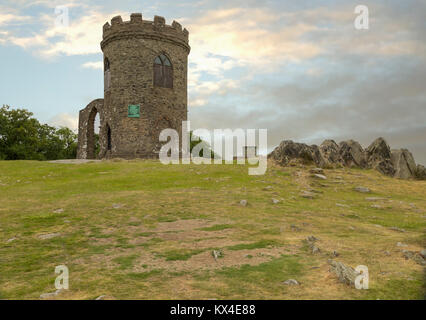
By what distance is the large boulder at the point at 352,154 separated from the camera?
2761 cm

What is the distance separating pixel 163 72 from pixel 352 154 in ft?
59.4

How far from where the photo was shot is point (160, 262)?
7746 millimetres

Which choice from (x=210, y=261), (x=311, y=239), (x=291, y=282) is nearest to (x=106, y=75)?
(x=311, y=239)

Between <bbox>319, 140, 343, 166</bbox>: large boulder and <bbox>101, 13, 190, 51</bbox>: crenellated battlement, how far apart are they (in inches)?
672

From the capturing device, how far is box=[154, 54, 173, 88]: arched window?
117 ft

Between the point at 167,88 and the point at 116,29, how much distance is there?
6.94 metres

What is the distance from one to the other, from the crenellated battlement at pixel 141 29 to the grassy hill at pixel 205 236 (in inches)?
743

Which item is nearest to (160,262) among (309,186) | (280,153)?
(309,186)

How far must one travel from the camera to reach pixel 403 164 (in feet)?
92.8

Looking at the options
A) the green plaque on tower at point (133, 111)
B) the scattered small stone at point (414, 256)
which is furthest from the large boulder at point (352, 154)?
the scattered small stone at point (414, 256)

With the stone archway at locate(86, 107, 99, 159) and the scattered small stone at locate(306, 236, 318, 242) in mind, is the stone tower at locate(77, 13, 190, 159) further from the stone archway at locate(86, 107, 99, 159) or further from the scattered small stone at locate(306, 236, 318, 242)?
the scattered small stone at locate(306, 236, 318, 242)

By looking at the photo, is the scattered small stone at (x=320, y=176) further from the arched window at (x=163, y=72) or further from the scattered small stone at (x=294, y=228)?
the arched window at (x=163, y=72)

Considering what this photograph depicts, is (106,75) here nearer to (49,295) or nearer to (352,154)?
(352,154)
